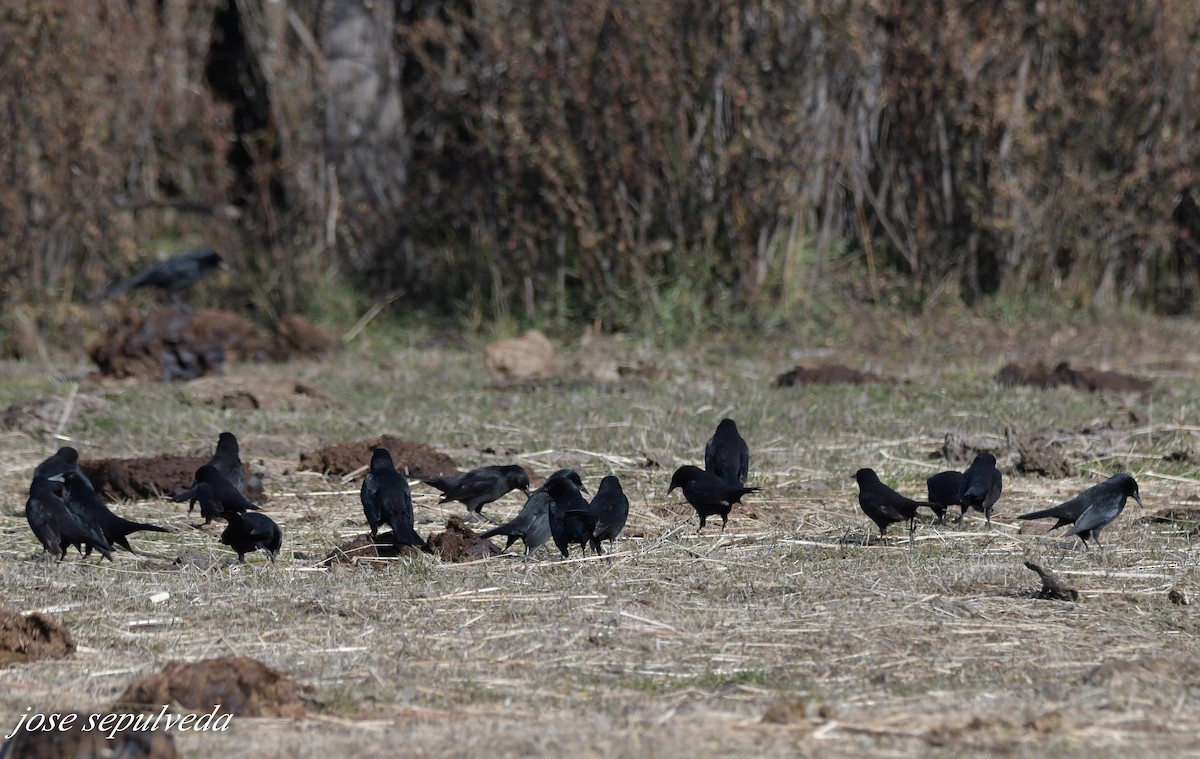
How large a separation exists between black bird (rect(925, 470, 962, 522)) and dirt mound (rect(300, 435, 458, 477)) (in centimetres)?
272

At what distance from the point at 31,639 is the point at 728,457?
12.3 ft

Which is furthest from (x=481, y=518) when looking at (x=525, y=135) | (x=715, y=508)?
(x=525, y=135)

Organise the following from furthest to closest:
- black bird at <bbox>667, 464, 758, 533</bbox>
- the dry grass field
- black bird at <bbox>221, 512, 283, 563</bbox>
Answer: black bird at <bbox>667, 464, 758, 533</bbox> < black bird at <bbox>221, 512, 283, 563</bbox> < the dry grass field

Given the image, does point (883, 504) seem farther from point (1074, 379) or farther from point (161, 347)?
point (161, 347)

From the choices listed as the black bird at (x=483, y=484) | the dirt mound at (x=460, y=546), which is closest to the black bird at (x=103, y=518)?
the dirt mound at (x=460, y=546)

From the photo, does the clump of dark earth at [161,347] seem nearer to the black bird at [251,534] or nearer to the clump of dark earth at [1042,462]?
the black bird at [251,534]

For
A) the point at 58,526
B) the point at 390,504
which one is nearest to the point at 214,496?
the point at 58,526

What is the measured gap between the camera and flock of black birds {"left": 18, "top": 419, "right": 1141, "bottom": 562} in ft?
22.3

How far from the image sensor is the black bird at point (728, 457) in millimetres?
7992

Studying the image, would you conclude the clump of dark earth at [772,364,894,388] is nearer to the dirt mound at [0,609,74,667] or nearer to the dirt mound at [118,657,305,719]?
the dirt mound at [0,609,74,667]

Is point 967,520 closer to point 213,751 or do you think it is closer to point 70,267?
point 213,751

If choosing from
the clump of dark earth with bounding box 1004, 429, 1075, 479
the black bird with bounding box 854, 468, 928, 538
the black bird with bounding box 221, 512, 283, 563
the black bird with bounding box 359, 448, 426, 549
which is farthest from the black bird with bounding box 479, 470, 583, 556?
the clump of dark earth with bounding box 1004, 429, 1075, 479

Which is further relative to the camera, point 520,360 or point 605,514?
Answer: point 520,360

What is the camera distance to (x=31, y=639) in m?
→ 5.31
